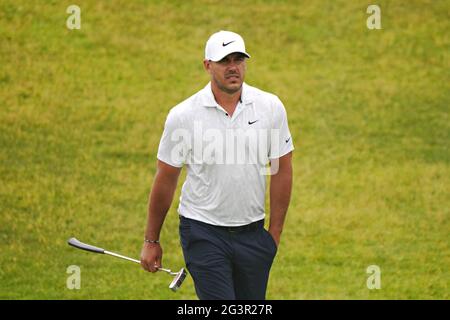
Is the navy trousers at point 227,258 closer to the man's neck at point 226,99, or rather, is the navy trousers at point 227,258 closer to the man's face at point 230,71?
the man's neck at point 226,99

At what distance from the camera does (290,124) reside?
1855 centimetres

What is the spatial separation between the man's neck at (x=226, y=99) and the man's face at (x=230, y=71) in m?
0.06

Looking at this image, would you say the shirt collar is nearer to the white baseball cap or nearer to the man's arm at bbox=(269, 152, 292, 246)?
the white baseball cap

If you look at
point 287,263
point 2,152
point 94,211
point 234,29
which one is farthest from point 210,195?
point 234,29

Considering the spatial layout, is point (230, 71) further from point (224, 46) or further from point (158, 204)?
point (158, 204)

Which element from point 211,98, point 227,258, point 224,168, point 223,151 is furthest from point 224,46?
point 227,258

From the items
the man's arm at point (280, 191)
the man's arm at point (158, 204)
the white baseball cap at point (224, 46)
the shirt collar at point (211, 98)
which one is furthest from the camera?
the man's arm at point (280, 191)

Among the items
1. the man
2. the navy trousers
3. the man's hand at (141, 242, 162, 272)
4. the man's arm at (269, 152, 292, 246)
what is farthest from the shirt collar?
the man's hand at (141, 242, 162, 272)

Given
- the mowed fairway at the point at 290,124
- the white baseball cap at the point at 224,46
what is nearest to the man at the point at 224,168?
the white baseball cap at the point at 224,46

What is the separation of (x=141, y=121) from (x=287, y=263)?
13.8 ft

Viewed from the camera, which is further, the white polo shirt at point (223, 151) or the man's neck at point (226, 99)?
the man's neck at point (226, 99)

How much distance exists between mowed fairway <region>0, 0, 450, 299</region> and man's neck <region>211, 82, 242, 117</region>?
5.00 m

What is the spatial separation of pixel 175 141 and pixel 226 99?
503mm

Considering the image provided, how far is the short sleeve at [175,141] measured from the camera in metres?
9.48
